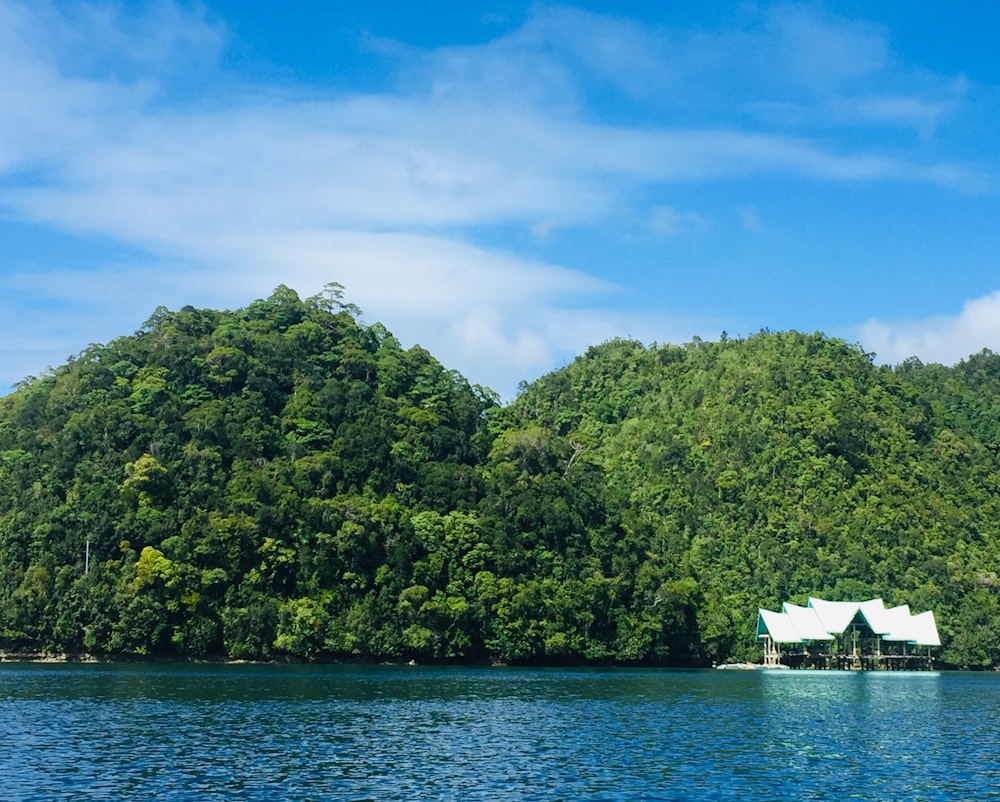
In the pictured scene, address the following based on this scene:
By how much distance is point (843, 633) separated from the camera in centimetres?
10775

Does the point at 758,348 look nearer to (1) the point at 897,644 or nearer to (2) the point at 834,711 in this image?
(1) the point at 897,644

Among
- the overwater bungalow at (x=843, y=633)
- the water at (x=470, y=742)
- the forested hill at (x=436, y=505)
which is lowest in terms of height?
the water at (x=470, y=742)

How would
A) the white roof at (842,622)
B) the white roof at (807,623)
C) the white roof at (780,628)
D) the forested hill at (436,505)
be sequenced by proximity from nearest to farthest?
the forested hill at (436,505) → the white roof at (780,628) → the white roof at (807,623) → the white roof at (842,622)

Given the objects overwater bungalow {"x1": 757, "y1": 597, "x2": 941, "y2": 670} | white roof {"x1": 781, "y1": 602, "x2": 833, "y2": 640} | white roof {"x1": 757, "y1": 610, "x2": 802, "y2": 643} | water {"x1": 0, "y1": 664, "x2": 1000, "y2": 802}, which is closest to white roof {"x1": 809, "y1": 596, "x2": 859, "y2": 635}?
overwater bungalow {"x1": 757, "y1": 597, "x2": 941, "y2": 670}

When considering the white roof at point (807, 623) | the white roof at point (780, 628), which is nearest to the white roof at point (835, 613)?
the white roof at point (807, 623)

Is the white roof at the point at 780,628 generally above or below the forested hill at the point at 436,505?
below

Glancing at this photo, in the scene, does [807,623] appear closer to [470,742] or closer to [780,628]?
[780,628]

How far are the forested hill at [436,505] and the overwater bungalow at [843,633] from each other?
3.65 metres

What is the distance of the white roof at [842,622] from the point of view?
343 feet

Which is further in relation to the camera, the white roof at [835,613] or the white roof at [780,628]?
the white roof at [835,613]

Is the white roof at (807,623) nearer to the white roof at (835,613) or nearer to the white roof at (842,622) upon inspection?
the white roof at (842,622)

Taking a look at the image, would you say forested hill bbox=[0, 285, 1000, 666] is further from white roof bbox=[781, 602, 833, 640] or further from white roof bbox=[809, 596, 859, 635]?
white roof bbox=[809, 596, 859, 635]

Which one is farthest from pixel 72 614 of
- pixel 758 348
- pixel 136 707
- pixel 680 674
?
pixel 758 348

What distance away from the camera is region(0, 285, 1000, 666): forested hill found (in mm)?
85188
